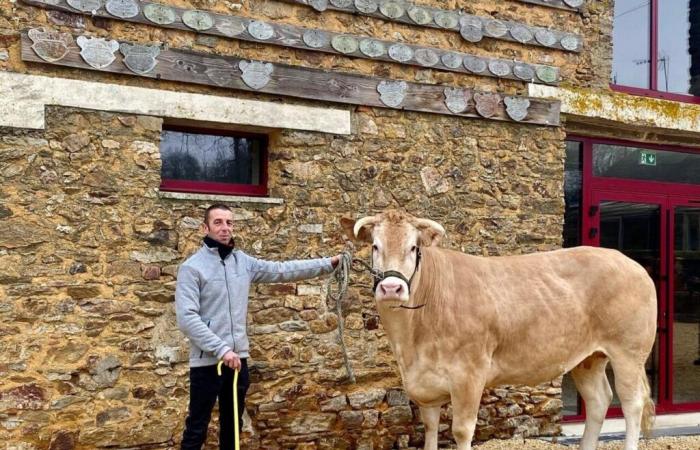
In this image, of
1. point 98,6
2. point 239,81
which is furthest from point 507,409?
point 98,6

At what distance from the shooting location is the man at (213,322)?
15.2 feet

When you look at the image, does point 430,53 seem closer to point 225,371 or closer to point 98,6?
point 98,6

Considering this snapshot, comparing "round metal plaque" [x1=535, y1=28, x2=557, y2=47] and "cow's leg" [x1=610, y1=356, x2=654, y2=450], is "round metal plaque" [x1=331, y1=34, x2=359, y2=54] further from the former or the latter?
"cow's leg" [x1=610, y1=356, x2=654, y2=450]

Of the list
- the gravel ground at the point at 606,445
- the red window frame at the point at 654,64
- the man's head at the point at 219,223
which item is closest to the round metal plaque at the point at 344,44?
the man's head at the point at 219,223

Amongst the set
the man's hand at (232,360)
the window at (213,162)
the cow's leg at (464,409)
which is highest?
the window at (213,162)

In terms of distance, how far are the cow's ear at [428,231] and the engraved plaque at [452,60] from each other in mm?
2378

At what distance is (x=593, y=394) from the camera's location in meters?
6.32

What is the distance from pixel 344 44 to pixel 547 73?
2102mm

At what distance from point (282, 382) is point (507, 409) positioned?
7.27 feet

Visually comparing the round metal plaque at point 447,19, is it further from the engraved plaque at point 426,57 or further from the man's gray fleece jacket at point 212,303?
the man's gray fleece jacket at point 212,303

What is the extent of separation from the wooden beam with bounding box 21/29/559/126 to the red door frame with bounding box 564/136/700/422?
994 millimetres

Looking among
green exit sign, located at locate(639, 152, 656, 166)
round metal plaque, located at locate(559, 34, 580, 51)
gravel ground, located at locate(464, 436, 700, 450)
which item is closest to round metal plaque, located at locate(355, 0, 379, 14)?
round metal plaque, located at locate(559, 34, 580, 51)

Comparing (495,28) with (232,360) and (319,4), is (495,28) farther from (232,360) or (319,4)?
(232,360)

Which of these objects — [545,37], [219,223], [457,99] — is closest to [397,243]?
[219,223]
